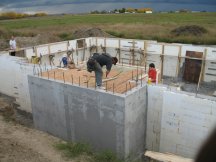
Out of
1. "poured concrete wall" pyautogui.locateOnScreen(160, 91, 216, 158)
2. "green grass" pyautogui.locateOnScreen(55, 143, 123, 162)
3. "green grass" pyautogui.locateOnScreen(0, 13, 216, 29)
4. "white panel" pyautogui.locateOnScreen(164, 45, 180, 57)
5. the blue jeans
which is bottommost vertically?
"green grass" pyautogui.locateOnScreen(55, 143, 123, 162)

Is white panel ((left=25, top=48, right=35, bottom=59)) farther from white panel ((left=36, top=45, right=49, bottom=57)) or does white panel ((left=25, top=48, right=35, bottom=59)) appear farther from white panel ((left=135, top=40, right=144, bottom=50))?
white panel ((left=135, top=40, right=144, bottom=50))

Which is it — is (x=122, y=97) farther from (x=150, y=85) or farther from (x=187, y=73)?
(x=187, y=73)

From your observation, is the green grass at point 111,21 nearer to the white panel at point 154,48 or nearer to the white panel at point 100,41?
the white panel at point 100,41

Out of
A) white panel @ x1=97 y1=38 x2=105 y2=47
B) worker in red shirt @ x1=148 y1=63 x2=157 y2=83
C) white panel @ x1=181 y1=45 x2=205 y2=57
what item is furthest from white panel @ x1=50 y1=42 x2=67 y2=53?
worker in red shirt @ x1=148 y1=63 x2=157 y2=83

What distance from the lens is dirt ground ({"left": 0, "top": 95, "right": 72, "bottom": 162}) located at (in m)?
8.52

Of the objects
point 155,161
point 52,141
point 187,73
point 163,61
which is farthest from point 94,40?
point 155,161

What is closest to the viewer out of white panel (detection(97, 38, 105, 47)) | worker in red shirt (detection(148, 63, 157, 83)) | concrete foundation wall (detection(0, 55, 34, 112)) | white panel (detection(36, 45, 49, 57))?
worker in red shirt (detection(148, 63, 157, 83))

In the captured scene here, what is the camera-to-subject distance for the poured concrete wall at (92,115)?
9.12 m

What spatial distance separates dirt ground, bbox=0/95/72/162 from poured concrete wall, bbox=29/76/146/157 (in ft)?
2.79

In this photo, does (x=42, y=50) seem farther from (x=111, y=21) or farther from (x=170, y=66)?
(x=111, y=21)

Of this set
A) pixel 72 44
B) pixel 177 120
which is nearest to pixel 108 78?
pixel 177 120

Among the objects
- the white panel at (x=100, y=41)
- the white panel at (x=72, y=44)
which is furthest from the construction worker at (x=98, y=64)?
the white panel at (x=100, y=41)

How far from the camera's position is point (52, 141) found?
10.7 m

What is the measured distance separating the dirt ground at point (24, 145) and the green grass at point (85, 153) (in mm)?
262
